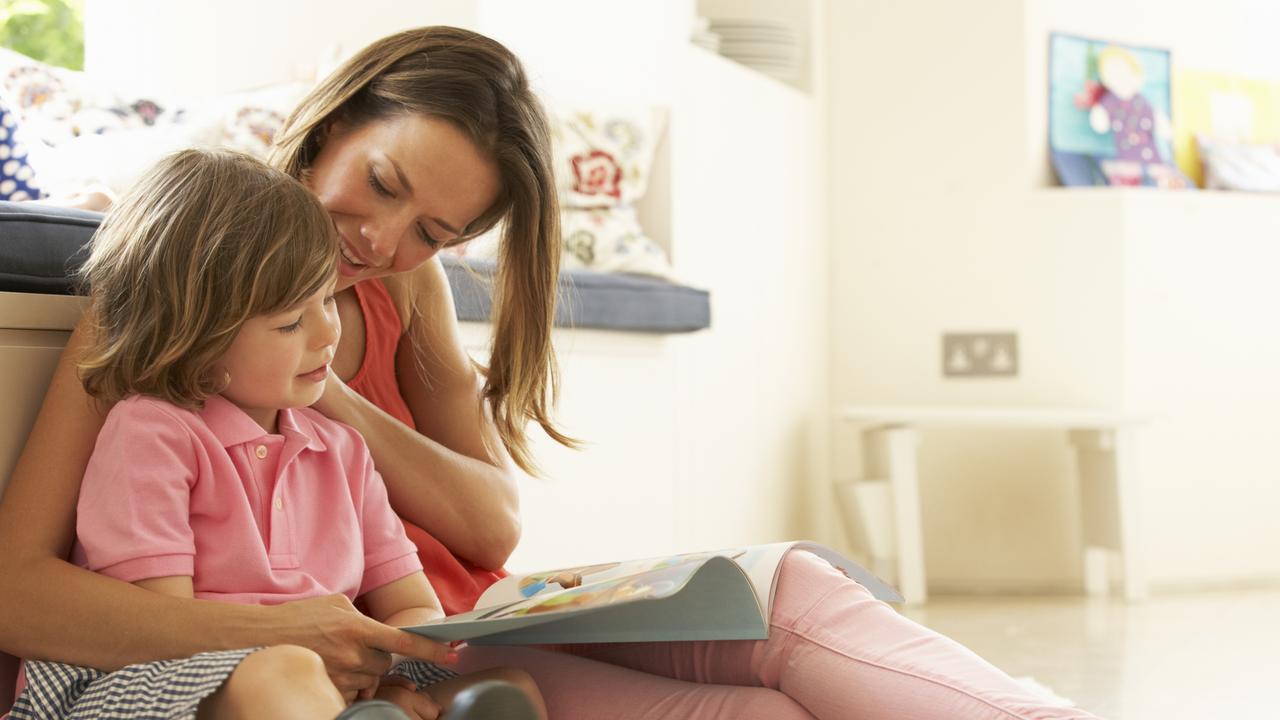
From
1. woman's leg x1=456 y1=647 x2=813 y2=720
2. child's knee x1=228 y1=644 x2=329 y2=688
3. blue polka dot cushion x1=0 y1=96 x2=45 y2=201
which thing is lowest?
woman's leg x1=456 y1=647 x2=813 y2=720

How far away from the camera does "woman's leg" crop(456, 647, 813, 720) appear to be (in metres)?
1.09

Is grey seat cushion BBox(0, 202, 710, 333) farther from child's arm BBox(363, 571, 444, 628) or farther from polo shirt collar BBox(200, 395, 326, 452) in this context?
child's arm BBox(363, 571, 444, 628)

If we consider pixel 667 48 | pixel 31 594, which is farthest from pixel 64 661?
pixel 667 48

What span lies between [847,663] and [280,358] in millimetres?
470

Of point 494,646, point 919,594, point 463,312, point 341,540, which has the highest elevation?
point 463,312

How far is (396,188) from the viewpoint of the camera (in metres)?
1.22

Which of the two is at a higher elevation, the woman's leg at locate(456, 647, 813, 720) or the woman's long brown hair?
the woman's long brown hair

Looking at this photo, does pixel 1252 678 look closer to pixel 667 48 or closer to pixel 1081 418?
pixel 1081 418

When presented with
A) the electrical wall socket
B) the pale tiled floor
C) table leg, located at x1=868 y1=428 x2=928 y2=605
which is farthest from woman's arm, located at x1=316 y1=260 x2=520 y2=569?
the electrical wall socket

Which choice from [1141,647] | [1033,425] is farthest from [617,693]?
[1033,425]

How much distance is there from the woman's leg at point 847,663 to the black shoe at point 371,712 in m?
0.36

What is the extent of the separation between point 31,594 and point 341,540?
22 centimetres

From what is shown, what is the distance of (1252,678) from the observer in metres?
2.39

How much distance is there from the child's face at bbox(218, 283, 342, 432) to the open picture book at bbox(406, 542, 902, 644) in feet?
0.67
